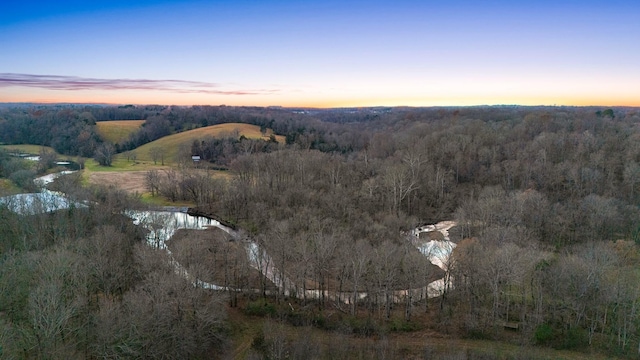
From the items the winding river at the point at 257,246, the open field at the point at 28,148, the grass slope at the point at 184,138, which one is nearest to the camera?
the winding river at the point at 257,246

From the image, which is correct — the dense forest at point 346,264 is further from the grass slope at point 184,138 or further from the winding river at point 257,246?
the grass slope at point 184,138

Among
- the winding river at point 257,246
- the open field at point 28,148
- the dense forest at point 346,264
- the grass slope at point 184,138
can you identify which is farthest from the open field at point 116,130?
the winding river at point 257,246

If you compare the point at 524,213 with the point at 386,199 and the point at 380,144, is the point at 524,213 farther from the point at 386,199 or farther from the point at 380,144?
the point at 380,144

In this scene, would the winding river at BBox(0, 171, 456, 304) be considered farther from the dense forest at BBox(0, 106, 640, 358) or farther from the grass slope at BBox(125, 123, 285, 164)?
the grass slope at BBox(125, 123, 285, 164)

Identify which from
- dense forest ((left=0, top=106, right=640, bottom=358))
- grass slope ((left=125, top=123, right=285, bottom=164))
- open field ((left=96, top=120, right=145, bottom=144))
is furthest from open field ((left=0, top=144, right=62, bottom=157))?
dense forest ((left=0, top=106, right=640, bottom=358))

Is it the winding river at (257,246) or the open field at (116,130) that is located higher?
the open field at (116,130)

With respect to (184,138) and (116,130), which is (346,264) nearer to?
(184,138)
